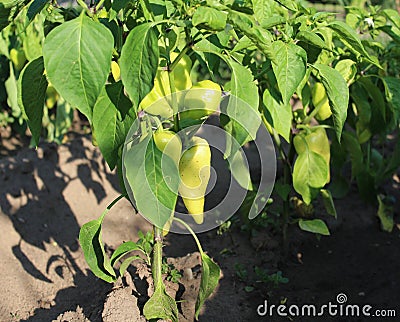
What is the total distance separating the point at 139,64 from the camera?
47.0 inches

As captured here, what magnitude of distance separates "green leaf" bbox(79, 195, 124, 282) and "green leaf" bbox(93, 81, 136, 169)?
0.82ft

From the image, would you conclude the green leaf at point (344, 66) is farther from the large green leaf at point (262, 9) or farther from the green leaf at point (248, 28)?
the green leaf at point (248, 28)

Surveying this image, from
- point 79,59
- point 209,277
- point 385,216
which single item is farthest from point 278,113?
point 385,216

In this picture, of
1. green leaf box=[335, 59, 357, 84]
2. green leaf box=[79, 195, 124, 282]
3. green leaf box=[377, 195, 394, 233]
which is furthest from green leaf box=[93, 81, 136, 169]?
green leaf box=[377, 195, 394, 233]

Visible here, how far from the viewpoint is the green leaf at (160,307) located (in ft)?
5.43

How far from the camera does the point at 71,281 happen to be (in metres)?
2.29

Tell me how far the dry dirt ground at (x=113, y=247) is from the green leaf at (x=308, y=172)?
400 mm

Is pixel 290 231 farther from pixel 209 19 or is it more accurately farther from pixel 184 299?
pixel 209 19

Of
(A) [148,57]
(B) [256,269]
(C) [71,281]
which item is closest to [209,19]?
(A) [148,57]

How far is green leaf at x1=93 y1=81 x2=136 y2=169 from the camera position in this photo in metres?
1.35

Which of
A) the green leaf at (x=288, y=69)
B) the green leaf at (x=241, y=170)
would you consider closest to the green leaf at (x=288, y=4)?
the green leaf at (x=288, y=69)

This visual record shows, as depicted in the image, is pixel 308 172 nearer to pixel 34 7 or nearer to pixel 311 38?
pixel 311 38

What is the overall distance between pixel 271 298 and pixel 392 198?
0.91 meters

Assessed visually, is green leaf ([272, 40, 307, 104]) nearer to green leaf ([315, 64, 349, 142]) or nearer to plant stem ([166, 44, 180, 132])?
green leaf ([315, 64, 349, 142])
